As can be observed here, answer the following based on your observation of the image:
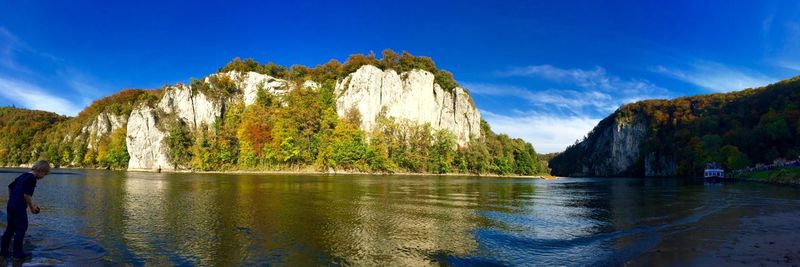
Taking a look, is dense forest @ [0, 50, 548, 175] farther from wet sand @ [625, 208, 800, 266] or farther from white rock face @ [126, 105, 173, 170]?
wet sand @ [625, 208, 800, 266]

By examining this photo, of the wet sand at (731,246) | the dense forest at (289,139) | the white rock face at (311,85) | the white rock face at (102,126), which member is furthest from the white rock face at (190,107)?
the wet sand at (731,246)

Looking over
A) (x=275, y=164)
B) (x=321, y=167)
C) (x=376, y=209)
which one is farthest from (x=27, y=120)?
(x=376, y=209)

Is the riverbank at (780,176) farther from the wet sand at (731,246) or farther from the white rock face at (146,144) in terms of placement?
the white rock face at (146,144)

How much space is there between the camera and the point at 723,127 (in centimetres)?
12938

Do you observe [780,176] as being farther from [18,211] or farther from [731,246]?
[18,211]

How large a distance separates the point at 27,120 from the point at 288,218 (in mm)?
195918

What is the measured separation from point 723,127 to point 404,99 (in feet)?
337

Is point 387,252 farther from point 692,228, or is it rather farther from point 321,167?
point 321,167

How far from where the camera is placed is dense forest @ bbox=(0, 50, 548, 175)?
10612cm

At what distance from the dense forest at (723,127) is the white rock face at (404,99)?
2720 inches

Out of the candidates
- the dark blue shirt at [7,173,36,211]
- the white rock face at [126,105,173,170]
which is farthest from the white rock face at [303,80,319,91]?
the dark blue shirt at [7,173,36,211]

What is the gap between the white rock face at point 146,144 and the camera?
116 metres

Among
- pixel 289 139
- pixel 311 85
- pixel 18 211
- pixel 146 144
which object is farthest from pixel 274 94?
pixel 18 211

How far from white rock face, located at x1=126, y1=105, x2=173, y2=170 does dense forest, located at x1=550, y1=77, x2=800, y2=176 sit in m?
143
